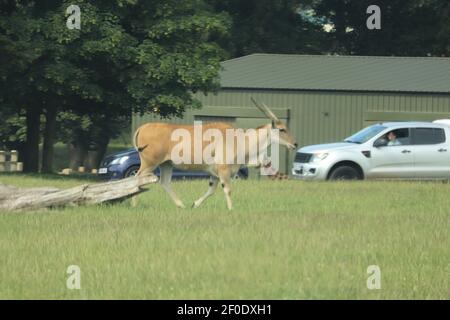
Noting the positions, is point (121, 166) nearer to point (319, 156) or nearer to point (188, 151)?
point (319, 156)

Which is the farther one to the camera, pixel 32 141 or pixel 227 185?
pixel 32 141

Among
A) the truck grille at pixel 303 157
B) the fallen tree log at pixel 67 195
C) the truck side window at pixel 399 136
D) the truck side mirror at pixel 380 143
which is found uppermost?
the truck side window at pixel 399 136

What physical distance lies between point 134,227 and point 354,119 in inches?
1197

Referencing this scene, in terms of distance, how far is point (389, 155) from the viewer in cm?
3117

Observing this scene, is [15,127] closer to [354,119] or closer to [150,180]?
[354,119]

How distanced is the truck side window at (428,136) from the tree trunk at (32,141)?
13713 millimetres

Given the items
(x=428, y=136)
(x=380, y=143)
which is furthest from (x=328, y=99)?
(x=380, y=143)

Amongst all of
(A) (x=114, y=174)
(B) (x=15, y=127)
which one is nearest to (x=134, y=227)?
(A) (x=114, y=174)

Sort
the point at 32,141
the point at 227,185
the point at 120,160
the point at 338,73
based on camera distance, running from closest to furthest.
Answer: the point at 227,185 < the point at 120,160 < the point at 32,141 < the point at 338,73

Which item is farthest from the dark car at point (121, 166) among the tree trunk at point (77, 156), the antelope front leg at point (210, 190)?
the tree trunk at point (77, 156)

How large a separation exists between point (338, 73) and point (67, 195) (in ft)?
97.7

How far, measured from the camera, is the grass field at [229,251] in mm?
11547

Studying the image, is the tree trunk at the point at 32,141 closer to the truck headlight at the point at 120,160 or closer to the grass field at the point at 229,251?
the truck headlight at the point at 120,160

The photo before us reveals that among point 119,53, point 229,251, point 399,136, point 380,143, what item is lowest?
point 229,251
